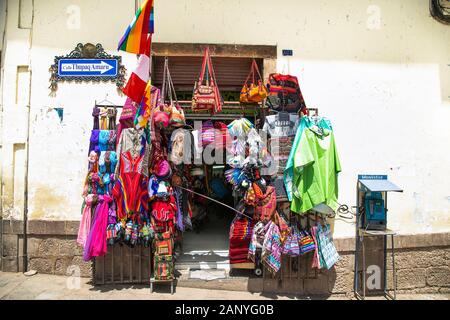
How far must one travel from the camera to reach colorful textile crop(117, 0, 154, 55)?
3.99 metres

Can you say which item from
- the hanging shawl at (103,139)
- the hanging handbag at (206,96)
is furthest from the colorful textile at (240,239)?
Result: the hanging shawl at (103,139)

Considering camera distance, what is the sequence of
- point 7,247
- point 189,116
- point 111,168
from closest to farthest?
point 111,168 → point 7,247 → point 189,116

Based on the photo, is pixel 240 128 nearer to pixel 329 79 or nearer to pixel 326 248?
pixel 329 79

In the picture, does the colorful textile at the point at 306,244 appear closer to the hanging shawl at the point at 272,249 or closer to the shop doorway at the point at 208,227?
the hanging shawl at the point at 272,249

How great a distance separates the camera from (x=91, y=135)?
15.1ft

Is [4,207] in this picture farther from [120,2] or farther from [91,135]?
[120,2]

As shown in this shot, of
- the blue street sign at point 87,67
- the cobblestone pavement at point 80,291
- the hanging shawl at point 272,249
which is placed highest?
the blue street sign at point 87,67

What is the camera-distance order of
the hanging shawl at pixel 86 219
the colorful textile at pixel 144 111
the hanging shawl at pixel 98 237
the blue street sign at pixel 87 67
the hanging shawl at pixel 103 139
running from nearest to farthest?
1. the colorful textile at pixel 144 111
2. the hanging shawl at pixel 98 237
3. the hanging shawl at pixel 86 219
4. the hanging shawl at pixel 103 139
5. the blue street sign at pixel 87 67

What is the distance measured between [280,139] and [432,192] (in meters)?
2.72

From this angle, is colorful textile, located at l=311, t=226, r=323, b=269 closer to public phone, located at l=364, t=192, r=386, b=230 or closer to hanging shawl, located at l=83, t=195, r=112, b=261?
public phone, located at l=364, t=192, r=386, b=230

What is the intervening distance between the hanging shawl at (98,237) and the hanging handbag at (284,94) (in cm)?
284

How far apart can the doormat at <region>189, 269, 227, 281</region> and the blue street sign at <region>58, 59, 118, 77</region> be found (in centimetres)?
329

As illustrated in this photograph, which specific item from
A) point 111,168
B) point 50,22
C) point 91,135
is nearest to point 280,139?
point 111,168

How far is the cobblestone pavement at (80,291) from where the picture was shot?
4324 millimetres
